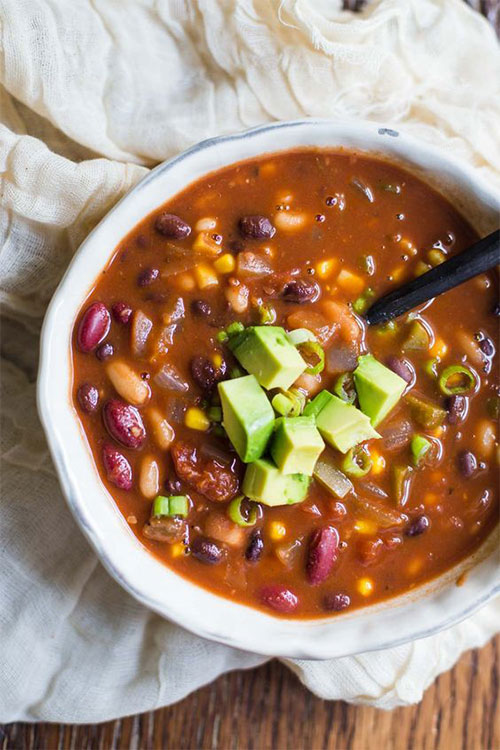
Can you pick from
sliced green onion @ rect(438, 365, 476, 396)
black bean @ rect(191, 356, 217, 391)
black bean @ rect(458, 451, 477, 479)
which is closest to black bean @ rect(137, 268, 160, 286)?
black bean @ rect(191, 356, 217, 391)

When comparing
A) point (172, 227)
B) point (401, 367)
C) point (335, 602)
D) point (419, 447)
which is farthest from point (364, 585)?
point (172, 227)

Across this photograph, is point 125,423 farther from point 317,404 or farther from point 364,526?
point 364,526

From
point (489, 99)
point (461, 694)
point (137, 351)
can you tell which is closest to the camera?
point (137, 351)

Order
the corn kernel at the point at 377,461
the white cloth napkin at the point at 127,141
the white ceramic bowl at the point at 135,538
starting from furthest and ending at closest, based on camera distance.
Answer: the white cloth napkin at the point at 127,141 → the corn kernel at the point at 377,461 → the white ceramic bowl at the point at 135,538

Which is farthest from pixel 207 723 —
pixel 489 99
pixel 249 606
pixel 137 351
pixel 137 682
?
pixel 489 99

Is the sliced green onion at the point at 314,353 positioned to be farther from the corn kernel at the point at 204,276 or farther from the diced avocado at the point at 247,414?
the corn kernel at the point at 204,276

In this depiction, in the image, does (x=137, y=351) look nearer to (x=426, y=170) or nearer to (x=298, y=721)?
(x=426, y=170)

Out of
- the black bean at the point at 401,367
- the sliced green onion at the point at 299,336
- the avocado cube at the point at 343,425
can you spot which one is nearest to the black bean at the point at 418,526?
the avocado cube at the point at 343,425
